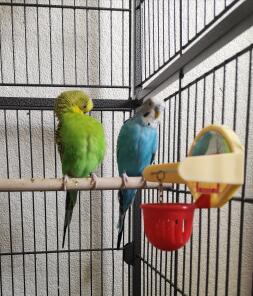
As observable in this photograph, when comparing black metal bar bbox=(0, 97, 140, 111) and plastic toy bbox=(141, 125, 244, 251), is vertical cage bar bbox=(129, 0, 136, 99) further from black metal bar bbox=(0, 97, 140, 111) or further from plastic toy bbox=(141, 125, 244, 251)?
plastic toy bbox=(141, 125, 244, 251)

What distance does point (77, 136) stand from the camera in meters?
0.83

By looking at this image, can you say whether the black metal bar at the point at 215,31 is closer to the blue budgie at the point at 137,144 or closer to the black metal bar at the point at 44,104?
the blue budgie at the point at 137,144

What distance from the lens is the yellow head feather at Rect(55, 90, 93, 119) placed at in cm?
87

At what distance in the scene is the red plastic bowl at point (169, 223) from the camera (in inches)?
18.1

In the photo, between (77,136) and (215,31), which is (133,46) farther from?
(215,31)

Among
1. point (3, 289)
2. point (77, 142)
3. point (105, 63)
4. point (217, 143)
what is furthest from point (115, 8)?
Result: point (3, 289)

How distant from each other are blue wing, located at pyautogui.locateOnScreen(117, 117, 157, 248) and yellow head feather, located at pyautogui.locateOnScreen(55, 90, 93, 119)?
12 cm

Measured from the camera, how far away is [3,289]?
3.65 ft

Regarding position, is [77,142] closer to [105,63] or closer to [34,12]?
[105,63]

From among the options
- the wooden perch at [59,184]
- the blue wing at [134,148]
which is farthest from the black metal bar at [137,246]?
the wooden perch at [59,184]

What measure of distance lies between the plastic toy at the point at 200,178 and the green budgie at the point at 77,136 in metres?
0.32

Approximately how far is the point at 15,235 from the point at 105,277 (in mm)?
338

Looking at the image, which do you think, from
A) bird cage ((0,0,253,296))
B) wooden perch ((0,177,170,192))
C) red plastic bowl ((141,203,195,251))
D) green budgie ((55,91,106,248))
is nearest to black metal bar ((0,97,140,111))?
bird cage ((0,0,253,296))

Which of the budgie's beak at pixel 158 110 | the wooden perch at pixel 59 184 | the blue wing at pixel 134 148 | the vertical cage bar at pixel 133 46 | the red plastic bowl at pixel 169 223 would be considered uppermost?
the vertical cage bar at pixel 133 46
